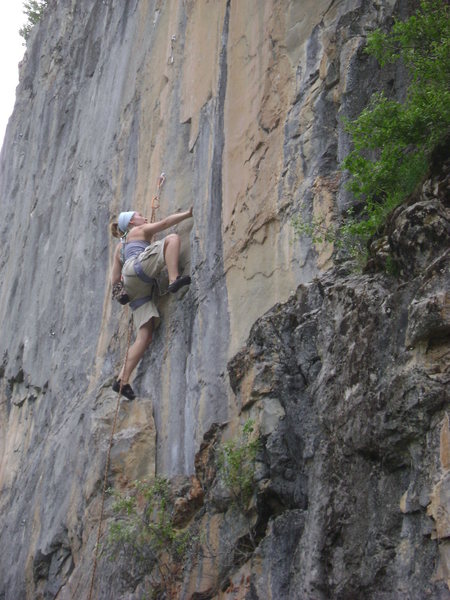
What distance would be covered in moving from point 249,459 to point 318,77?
3052mm

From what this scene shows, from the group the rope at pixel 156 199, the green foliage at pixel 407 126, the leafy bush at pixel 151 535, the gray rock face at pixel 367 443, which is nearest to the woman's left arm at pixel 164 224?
the rope at pixel 156 199

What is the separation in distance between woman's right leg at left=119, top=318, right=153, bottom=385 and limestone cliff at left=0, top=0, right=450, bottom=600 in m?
0.10

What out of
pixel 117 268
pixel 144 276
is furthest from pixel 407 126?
pixel 117 268

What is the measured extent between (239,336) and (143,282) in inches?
77.0

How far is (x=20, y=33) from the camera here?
2156 cm

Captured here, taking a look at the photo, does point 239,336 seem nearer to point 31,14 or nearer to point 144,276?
point 144,276

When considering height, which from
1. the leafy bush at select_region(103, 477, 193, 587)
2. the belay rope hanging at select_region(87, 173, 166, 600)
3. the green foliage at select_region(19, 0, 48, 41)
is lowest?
the leafy bush at select_region(103, 477, 193, 587)

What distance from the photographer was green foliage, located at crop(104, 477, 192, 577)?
6.65 meters

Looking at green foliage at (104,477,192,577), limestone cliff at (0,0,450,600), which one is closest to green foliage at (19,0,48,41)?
limestone cliff at (0,0,450,600)

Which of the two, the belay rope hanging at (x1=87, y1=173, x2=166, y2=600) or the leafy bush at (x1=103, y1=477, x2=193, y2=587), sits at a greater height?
the belay rope hanging at (x1=87, y1=173, x2=166, y2=600)

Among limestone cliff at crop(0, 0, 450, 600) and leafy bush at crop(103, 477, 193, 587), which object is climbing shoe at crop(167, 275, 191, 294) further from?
leafy bush at crop(103, 477, 193, 587)

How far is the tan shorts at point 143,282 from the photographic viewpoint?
880cm

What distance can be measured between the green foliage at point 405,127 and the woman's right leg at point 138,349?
2.98m

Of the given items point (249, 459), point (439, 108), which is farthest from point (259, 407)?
point (439, 108)
